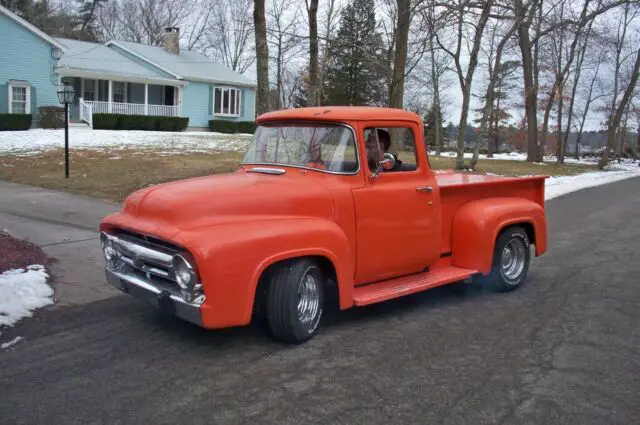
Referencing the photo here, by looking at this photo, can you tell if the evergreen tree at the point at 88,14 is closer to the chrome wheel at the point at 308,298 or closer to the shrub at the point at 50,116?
the shrub at the point at 50,116

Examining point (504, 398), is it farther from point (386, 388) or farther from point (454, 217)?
point (454, 217)

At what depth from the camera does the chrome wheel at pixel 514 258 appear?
6.71 meters

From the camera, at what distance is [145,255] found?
454 cm

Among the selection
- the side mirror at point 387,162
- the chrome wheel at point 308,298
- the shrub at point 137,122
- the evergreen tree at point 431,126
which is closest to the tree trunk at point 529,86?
the shrub at point 137,122

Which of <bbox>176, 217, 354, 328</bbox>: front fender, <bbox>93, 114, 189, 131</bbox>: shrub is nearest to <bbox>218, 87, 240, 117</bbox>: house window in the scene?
<bbox>93, 114, 189, 131</bbox>: shrub

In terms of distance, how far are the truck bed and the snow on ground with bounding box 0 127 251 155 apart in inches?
695

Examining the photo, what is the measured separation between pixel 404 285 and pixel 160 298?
2.20 metres

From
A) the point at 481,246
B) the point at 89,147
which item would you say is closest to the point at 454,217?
the point at 481,246

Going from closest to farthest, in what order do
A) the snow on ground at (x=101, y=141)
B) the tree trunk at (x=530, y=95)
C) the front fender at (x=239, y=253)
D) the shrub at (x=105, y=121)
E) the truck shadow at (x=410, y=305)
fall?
1. the front fender at (x=239, y=253)
2. the truck shadow at (x=410, y=305)
3. the snow on ground at (x=101, y=141)
4. the shrub at (x=105, y=121)
5. the tree trunk at (x=530, y=95)

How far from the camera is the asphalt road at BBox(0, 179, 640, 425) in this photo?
365 cm

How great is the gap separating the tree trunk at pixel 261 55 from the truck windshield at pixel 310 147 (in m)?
8.35

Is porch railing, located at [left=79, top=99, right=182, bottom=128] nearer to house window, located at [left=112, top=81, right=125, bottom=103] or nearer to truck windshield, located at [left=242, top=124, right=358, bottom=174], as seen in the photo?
house window, located at [left=112, top=81, right=125, bottom=103]

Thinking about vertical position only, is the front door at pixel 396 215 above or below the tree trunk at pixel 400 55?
below

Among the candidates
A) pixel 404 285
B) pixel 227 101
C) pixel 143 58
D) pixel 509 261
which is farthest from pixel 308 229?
pixel 227 101
